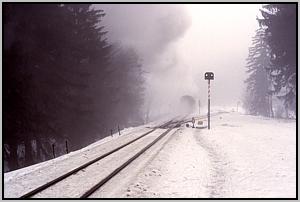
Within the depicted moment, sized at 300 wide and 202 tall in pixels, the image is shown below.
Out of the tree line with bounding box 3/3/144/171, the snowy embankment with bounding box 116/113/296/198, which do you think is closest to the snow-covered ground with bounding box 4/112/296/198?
the snowy embankment with bounding box 116/113/296/198

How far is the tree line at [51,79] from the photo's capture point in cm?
1435

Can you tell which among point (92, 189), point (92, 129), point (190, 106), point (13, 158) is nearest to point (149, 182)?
point (92, 189)

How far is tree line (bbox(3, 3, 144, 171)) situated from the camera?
47.1 ft

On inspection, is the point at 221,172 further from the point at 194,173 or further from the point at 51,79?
the point at 51,79

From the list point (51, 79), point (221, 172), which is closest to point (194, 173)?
point (221, 172)

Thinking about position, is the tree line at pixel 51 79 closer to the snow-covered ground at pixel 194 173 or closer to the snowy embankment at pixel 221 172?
the snow-covered ground at pixel 194 173

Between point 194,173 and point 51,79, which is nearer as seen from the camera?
point 194,173

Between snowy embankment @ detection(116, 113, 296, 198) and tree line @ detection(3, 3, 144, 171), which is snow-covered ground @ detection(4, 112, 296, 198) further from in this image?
tree line @ detection(3, 3, 144, 171)

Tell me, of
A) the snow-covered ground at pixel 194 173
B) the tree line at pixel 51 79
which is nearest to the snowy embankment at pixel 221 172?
the snow-covered ground at pixel 194 173

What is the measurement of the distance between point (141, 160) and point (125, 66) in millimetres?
29114

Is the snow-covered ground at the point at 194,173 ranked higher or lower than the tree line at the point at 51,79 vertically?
lower

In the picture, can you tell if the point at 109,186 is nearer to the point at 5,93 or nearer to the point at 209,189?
the point at 209,189

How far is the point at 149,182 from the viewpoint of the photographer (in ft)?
33.2

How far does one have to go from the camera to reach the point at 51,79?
18031mm
